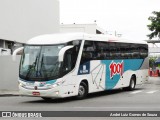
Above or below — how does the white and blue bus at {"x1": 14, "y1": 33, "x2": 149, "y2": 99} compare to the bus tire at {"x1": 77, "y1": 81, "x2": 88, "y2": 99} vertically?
above

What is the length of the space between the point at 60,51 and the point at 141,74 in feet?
36.6

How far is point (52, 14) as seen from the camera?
55000mm

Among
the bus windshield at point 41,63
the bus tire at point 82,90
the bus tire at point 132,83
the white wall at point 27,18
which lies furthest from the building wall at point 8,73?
the white wall at point 27,18

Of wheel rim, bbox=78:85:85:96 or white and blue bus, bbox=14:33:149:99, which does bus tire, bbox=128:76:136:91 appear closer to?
white and blue bus, bbox=14:33:149:99

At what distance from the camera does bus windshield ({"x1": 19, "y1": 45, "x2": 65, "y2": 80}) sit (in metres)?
19.5

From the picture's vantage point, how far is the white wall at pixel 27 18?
41.2m

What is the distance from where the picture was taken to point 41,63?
1966 centimetres

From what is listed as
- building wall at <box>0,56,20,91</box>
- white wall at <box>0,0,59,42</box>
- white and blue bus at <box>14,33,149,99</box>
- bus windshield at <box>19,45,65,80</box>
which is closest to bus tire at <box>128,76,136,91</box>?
white and blue bus at <box>14,33,149,99</box>

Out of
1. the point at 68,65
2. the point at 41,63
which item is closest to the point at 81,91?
the point at 68,65

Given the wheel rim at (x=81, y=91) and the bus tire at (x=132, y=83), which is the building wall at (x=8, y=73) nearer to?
the bus tire at (x=132, y=83)

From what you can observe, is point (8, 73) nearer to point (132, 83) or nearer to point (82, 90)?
point (132, 83)

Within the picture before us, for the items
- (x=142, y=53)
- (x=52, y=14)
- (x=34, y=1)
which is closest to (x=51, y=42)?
(x=142, y=53)

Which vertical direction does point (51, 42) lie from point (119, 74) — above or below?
above

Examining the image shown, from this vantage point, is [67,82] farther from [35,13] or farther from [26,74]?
[35,13]
